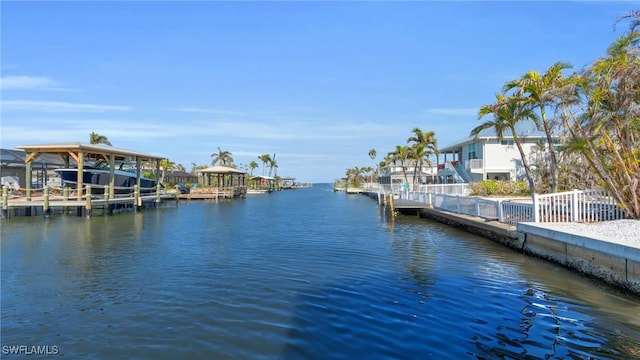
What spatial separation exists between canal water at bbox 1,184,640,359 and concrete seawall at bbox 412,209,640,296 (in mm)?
328

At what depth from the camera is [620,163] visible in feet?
39.0

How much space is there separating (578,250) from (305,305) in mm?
7088

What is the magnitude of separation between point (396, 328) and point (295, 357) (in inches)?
72.7

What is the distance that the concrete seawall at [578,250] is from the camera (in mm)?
8047

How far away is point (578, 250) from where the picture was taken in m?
9.83

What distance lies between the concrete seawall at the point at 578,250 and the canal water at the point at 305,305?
0.33m

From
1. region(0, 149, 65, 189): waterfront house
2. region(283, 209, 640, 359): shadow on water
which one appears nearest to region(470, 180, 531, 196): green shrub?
region(283, 209, 640, 359): shadow on water

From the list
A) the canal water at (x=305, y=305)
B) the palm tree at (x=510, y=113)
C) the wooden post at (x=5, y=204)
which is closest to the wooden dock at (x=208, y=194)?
the wooden post at (x=5, y=204)

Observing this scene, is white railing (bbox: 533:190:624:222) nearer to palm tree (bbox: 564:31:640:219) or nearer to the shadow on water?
palm tree (bbox: 564:31:640:219)

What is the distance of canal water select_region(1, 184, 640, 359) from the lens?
5.69m

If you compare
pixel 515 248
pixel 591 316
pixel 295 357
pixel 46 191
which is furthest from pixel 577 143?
pixel 46 191

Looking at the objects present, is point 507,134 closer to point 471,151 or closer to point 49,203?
point 471,151

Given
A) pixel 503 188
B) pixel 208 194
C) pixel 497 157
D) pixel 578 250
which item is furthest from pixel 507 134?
pixel 208 194

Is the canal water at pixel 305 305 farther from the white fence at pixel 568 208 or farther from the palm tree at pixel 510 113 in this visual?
the palm tree at pixel 510 113
